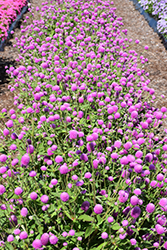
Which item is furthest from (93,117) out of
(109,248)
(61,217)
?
(109,248)

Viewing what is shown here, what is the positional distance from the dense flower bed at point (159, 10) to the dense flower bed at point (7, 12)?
5837mm

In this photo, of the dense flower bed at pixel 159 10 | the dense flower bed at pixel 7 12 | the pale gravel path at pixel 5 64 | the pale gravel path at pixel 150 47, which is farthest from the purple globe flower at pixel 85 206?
the dense flower bed at pixel 159 10

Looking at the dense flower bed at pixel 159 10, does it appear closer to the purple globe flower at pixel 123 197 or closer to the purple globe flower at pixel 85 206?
the purple globe flower at pixel 123 197

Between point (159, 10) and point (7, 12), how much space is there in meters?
6.45

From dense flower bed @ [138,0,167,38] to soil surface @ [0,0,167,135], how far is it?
1.34 ft

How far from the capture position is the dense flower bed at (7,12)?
7.41 meters

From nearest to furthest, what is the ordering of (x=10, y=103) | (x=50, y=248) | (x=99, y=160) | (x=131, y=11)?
(x=50, y=248), (x=99, y=160), (x=10, y=103), (x=131, y=11)

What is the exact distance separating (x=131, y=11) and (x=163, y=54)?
5.23m

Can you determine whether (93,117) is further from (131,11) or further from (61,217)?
(131,11)

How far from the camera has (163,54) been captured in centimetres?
724

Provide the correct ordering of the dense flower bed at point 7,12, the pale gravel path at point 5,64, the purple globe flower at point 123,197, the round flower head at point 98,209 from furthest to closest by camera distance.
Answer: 1. the dense flower bed at point 7,12
2. the pale gravel path at point 5,64
3. the purple globe flower at point 123,197
4. the round flower head at point 98,209

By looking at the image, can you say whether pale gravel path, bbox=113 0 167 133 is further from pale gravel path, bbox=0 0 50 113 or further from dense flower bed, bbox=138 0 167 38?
pale gravel path, bbox=0 0 50 113

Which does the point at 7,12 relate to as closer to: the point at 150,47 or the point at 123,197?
the point at 150,47

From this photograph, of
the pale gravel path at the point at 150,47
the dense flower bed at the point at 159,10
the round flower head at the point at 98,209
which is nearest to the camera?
the round flower head at the point at 98,209
